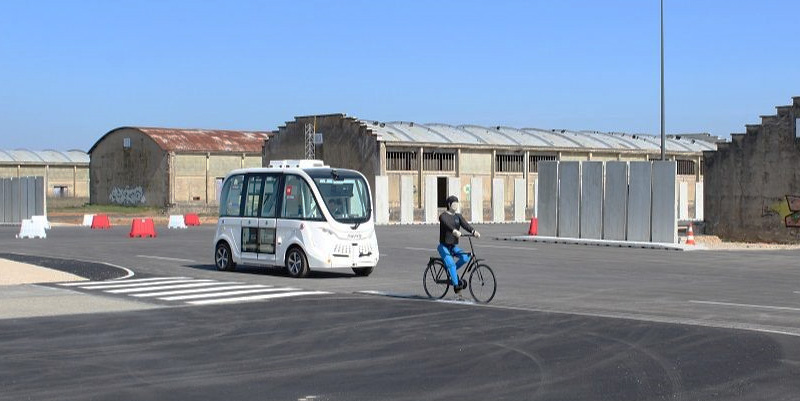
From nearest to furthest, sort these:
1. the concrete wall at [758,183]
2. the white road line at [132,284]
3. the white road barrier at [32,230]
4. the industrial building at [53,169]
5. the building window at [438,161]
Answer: the white road line at [132,284] → the concrete wall at [758,183] → the white road barrier at [32,230] → the building window at [438,161] → the industrial building at [53,169]

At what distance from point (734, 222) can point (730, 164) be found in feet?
6.84

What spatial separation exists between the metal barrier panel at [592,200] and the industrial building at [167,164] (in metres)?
41.8

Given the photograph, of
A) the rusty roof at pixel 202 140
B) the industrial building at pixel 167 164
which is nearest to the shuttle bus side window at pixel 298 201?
the industrial building at pixel 167 164

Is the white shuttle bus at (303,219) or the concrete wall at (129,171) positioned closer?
the white shuttle bus at (303,219)

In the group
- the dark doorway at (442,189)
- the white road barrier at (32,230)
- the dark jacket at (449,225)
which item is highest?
the dark doorway at (442,189)

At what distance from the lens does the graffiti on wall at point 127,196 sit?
77881mm

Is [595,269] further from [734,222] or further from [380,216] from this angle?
[380,216]

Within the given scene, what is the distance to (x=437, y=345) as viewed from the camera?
12.7 meters

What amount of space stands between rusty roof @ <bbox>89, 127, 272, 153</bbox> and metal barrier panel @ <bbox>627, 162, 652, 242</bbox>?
44.3 meters

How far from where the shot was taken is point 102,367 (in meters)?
11.1

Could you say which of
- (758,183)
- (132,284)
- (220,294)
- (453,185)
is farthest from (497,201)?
(220,294)

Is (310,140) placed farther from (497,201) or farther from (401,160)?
(497,201)

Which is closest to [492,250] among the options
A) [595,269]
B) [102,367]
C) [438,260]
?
[595,269]

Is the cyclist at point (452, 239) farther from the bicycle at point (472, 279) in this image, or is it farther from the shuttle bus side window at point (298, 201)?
the shuttle bus side window at point (298, 201)
